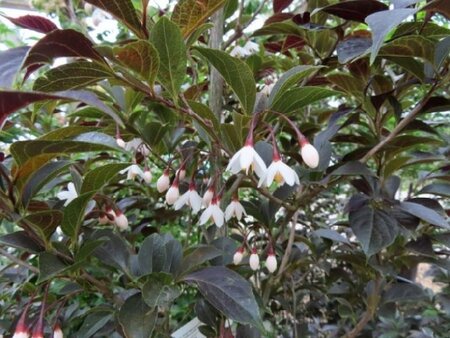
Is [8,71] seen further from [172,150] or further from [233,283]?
[172,150]

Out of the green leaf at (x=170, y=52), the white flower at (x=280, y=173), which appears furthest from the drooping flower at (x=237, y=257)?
the green leaf at (x=170, y=52)

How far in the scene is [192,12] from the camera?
502 mm

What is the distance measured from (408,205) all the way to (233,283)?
34 centimetres

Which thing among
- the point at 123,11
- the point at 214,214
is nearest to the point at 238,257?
the point at 214,214

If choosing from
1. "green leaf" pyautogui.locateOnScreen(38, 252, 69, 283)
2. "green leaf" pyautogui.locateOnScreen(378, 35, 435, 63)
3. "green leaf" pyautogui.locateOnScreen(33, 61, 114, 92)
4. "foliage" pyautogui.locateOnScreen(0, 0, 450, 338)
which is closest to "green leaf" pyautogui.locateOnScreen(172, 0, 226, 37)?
"foliage" pyautogui.locateOnScreen(0, 0, 450, 338)

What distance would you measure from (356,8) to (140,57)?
0.31 meters

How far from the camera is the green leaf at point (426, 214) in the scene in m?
0.62

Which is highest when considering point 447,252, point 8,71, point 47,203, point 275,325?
point 8,71

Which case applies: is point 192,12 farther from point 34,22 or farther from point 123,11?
point 34,22

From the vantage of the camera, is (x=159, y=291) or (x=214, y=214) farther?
(x=214, y=214)

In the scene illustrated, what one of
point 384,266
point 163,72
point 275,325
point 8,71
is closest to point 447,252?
point 384,266

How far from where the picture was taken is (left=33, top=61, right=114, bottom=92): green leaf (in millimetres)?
491

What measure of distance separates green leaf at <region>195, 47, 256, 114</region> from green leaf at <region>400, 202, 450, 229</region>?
0.34 meters

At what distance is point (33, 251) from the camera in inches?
21.3
